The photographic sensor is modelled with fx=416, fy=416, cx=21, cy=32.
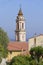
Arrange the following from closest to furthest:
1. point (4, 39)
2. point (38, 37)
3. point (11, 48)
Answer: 1. point (38, 37)
2. point (4, 39)
3. point (11, 48)

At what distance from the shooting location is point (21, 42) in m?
70.7

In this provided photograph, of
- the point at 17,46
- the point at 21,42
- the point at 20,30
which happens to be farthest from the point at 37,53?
the point at 20,30

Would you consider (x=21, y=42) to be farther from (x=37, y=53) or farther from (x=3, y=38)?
(x=37, y=53)

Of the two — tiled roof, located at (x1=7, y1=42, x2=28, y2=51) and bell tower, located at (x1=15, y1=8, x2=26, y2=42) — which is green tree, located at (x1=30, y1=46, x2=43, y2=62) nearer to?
tiled roof, located at (x1=7, y1=42, x2=28, y2=51)

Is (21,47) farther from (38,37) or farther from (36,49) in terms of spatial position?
(36,49)

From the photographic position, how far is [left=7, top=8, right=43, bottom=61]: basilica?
41919 millimetres

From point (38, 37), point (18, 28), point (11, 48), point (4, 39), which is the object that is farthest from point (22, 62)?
point (18, 28)

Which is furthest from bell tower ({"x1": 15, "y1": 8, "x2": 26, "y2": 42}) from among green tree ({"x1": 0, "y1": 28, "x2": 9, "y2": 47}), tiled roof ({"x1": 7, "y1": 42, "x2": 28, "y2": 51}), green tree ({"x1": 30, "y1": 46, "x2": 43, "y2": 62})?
green tree ({"x1": 30, "y1": 46, "x2": 43, "y2": 62})

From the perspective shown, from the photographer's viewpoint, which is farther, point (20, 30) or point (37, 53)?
point (20, 30)

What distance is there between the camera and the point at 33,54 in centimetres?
3055

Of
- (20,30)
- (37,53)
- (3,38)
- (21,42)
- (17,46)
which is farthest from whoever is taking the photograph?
(20,30)

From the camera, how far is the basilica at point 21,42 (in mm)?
41919

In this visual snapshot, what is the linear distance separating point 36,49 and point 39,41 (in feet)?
36.4

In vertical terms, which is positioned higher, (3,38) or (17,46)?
(3,38)
